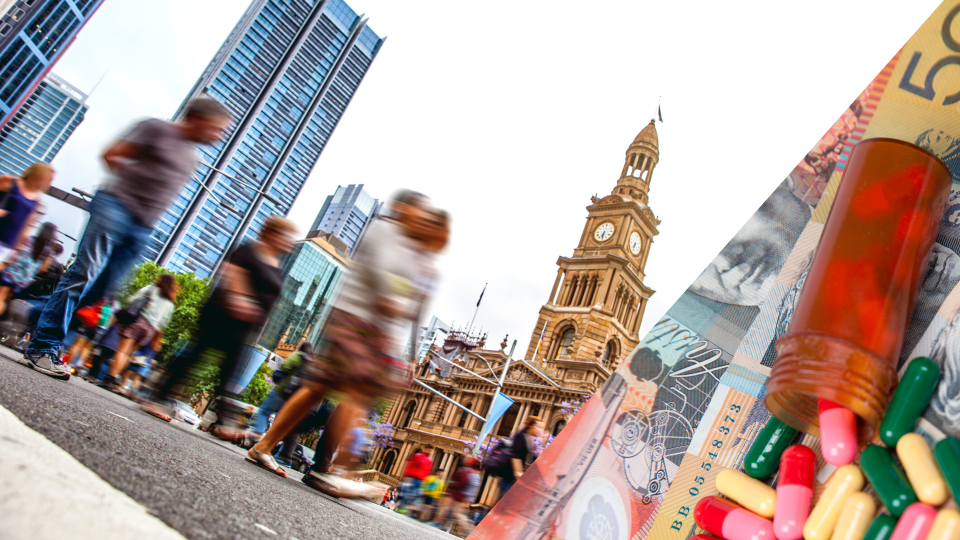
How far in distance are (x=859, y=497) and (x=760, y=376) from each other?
0.91 metres

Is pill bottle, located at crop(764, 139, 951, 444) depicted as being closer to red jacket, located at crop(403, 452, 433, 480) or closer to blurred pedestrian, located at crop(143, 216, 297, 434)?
blurred pedestrian, located at crop(143, 216, 297, 434)

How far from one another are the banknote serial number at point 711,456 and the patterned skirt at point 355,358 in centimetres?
148

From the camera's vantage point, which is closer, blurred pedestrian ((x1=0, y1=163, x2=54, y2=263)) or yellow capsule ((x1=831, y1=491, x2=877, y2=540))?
yellow capsule ((x1=831, y1=491, x2=877, y2=540))

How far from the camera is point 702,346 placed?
110 inches

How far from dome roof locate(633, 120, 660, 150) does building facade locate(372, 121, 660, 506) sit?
76 mm

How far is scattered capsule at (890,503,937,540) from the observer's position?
4.98ft

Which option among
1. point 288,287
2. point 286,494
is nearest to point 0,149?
point 288,287

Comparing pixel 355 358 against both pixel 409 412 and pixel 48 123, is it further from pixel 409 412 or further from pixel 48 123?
pixel 48 123

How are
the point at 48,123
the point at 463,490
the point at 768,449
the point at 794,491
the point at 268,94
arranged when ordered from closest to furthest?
the point at 794,491
the point at 768,449
the point at 463,490
the point at 268,94
the point at 48,123

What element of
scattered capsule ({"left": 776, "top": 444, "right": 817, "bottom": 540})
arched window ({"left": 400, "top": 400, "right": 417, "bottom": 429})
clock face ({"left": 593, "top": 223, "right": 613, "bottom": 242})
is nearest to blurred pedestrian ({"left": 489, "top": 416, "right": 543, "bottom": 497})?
scattered capsule ({"left": 776, "top": 444, "right": 817, "bottom": 540})

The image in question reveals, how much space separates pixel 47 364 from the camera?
376cm

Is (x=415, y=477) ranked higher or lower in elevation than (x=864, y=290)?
lower

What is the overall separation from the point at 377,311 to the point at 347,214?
13982 cm

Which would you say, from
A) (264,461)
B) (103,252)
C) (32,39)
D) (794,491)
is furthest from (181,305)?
(32,39)
